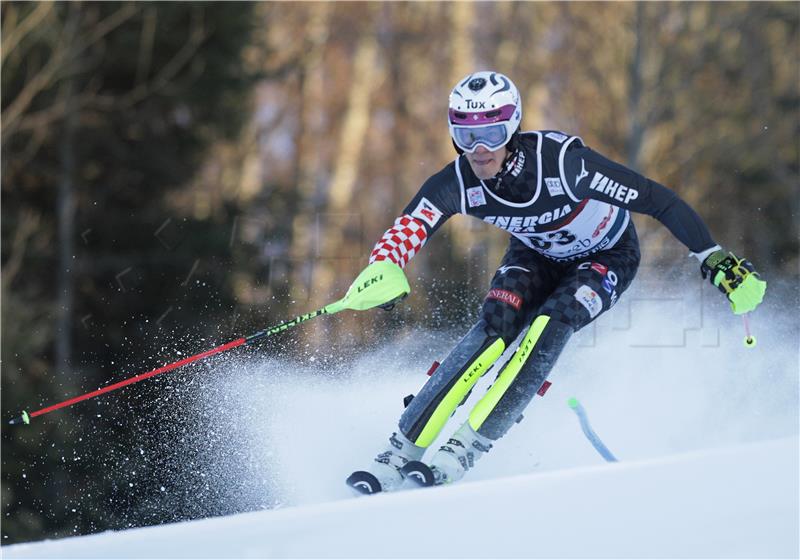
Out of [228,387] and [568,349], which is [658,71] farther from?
[228,387]

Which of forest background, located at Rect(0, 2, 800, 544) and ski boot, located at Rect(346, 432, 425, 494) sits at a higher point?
ski boot, located at Rect(346, 432, 425, 494)

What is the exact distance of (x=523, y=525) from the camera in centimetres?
319

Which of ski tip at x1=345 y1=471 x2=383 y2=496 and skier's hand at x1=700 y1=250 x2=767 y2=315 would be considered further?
skier's hand at x1=700 y1=250 x2=767 y2=315

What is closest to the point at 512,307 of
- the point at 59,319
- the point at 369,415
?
the point at 369,415

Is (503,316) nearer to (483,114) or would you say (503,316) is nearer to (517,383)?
(517,383)

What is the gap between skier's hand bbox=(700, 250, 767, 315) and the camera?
4695 mm

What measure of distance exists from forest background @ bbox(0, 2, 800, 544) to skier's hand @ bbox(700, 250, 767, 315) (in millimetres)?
2463

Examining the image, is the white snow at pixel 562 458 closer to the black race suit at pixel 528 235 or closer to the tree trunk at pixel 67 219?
the black race suit at pixel 528 235

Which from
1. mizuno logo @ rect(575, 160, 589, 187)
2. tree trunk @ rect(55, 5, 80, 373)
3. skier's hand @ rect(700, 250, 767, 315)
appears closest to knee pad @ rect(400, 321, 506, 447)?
mizuno logo @ rect(575, 160, 589, 187)

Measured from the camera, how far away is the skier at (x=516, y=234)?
182 inches

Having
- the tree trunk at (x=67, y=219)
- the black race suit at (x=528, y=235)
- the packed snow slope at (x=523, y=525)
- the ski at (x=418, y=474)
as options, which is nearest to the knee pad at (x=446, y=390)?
the black race suit at (x=528, y=235)

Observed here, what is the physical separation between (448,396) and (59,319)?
30.7 ft

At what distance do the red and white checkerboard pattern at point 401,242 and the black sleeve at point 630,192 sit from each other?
2.26 feet

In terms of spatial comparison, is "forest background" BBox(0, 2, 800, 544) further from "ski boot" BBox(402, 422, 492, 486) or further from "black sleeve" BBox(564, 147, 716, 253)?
"black sleeve" BBox(564, 147, 716, 253)
